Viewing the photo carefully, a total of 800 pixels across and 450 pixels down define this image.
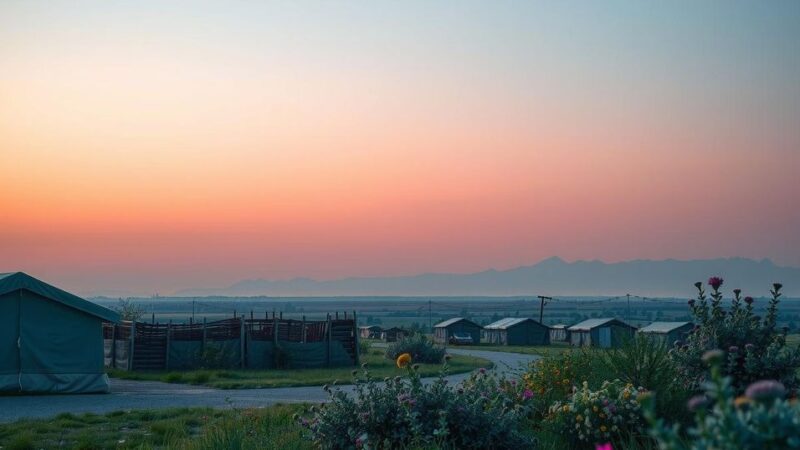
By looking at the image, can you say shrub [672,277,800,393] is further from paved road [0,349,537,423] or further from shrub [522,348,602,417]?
paved road [0,349,537,423]

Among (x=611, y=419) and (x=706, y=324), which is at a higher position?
(x=706, y=324)

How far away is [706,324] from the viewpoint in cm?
1266

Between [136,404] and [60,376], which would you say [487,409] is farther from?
[60,376]

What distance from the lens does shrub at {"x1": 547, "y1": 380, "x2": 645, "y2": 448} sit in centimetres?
1017

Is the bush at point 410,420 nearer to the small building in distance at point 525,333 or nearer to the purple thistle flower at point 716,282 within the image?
the purple thistle flower at point 716,282

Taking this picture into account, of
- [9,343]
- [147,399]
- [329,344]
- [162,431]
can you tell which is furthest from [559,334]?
[162,431]

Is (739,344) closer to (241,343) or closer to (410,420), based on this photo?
(410,420)

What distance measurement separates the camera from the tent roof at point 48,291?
22.9 meters

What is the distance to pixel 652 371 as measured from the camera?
11820 millimetres

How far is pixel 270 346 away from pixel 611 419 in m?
24.7

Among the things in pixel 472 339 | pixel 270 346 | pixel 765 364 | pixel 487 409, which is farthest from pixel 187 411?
pixel 472 339

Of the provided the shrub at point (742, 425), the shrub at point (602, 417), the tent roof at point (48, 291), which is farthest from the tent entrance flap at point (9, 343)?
the shrub at point (742, 425)

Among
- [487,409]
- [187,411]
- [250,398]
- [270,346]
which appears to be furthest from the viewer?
[270,346]

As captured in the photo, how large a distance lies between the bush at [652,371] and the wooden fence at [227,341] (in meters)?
22.2
